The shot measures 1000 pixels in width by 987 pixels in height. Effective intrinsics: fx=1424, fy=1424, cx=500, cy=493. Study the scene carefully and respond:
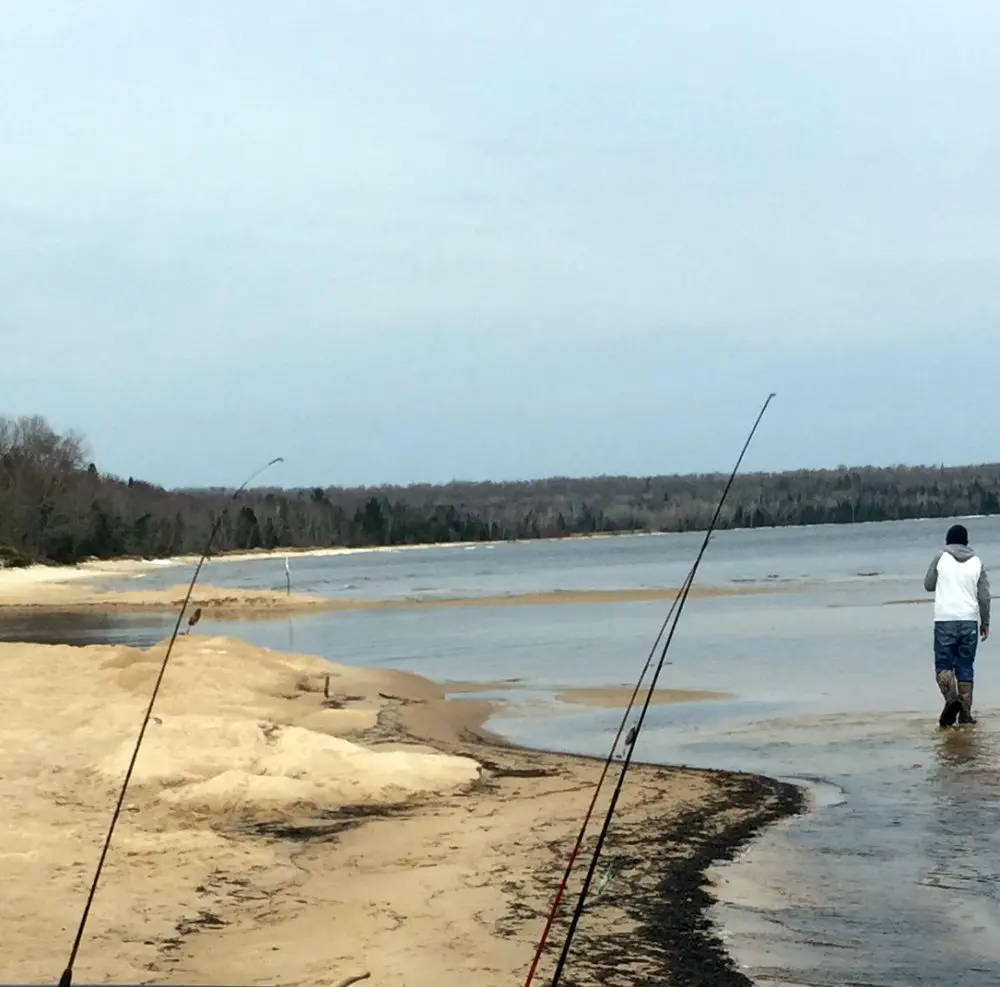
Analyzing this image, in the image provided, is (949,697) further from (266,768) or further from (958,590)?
(266,768)

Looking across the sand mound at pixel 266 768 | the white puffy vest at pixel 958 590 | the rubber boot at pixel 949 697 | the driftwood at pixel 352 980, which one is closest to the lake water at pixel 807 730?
the rubber boot at pixel 949 697

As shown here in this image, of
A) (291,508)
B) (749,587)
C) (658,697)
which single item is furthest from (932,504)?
(658,697)

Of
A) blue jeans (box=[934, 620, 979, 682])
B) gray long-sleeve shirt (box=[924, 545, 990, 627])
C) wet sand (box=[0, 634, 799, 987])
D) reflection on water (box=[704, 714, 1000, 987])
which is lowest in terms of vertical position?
reflection on water (box=[704, 714, 1000, 987])

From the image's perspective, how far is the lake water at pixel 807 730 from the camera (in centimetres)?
691

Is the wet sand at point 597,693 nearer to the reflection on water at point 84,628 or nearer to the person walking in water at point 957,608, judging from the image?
the person walking in water at point 957,608

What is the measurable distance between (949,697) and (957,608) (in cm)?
101

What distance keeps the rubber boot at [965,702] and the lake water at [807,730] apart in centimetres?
35

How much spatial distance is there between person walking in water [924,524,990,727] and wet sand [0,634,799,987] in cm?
275

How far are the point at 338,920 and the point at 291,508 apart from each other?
145782 millimetres

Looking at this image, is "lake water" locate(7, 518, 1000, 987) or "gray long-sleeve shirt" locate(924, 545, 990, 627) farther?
"gray long-sleeve shirt" locate(924, 545, 990, 627)

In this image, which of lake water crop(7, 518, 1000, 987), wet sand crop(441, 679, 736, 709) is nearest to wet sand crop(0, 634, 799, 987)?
lake water crop(7, 518, 1000, 987)

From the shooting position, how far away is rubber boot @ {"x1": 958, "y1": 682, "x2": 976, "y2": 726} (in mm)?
13272

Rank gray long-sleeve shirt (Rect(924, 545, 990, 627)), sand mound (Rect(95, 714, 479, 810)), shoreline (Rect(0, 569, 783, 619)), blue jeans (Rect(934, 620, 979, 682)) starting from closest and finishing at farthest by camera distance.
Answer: sand mound (Rect(95, 714, 479, 810)) → gray long-sleeve shirt (Rect(924, 545, 990, 627)) → blue jeans (Rect(934, 620, 979, 682)) → shoreline (Rect(0, 569, 783, 619))

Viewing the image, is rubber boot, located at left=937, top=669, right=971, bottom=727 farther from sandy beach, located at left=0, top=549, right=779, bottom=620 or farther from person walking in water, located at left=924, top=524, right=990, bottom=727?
sandy beach, located at left=0, top=549, right=779, bottom=620
